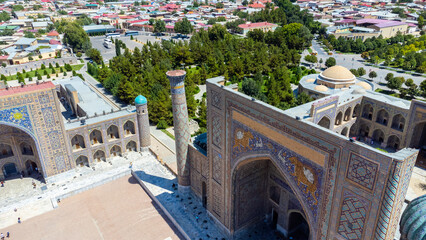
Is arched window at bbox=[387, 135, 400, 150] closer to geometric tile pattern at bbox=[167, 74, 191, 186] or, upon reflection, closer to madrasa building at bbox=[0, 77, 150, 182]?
geometric tile pattern at bbox=[167, 74, 191, 186]

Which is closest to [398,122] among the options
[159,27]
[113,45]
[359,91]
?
[359,91]

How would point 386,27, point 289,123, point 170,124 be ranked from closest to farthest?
point 289,123, point 170,124, point 386,27

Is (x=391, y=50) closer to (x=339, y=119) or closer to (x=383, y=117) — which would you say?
(x=383, y=117)

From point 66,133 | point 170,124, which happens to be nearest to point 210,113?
point 66,133

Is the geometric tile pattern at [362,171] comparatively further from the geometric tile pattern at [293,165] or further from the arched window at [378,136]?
the arched window at [378,136]

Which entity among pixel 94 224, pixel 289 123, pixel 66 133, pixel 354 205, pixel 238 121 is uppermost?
pixel 289 123

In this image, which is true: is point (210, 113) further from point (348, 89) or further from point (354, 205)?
point (348, 89)
